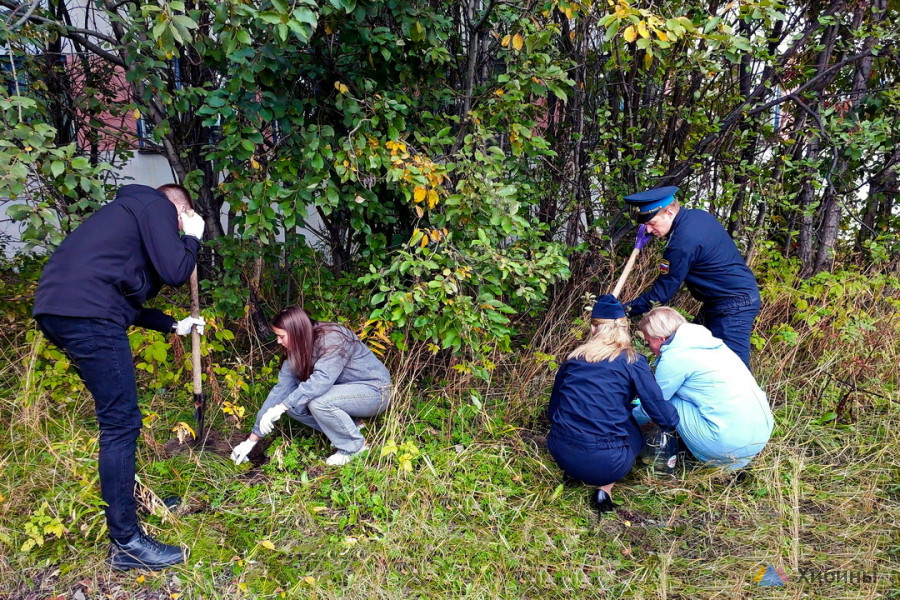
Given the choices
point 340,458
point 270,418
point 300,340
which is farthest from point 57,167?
point 340,458

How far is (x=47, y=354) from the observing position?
353cm

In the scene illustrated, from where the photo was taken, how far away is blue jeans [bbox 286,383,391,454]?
3.35 meters

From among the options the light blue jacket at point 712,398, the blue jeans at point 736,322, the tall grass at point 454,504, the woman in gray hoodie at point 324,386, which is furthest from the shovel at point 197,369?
the blue jeans at point 736,322

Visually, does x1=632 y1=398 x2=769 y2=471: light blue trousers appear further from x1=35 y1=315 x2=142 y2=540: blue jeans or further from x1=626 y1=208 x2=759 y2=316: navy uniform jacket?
x1=35 y1=315 x2=142 y2=540: blue jeans

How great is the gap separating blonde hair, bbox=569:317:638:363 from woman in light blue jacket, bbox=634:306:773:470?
8.8 inches

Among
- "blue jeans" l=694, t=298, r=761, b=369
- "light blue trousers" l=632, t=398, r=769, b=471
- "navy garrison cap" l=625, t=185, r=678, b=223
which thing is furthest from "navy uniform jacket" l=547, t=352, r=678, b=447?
"navy garrison cap" l=625, t=185, r=678, b=223

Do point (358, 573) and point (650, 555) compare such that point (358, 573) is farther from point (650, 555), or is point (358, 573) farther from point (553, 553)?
point (650, 555)

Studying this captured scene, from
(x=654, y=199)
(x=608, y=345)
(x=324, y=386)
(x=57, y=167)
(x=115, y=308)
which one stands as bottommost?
(x=324, y=386)

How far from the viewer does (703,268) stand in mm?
3684

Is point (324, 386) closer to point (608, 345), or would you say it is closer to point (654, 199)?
point (608, 345)

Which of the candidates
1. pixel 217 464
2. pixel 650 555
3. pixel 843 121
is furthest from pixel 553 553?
pixel 843 121

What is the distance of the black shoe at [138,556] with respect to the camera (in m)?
2.70

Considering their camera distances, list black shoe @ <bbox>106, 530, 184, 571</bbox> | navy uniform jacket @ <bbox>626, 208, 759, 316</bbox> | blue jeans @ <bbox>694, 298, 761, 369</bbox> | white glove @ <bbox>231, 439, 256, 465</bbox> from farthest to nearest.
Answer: blue jeans @ <bbox>694, 298, 761, 369</bbox>, navy uniform jacket @ <bbox>626, 208, 759, 316</bbox>, white glove @ <bbox>231, 439, 256, 465</bbox>, black shoe @ <bbox>106, 530, 184, 571</bbox>

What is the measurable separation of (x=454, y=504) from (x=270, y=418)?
1.10 m
